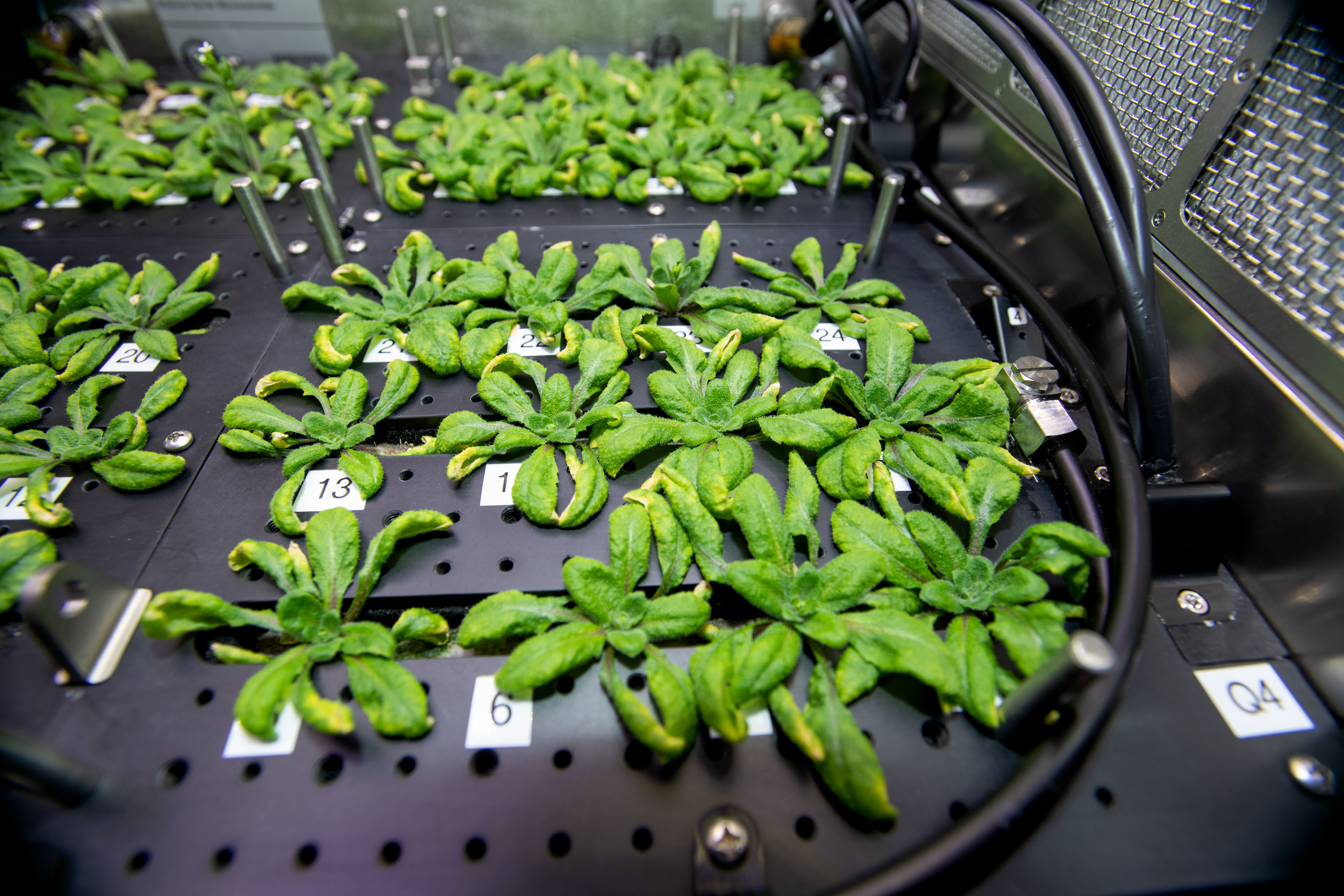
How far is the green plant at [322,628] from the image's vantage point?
0.63m

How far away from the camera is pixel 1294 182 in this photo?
73 cm

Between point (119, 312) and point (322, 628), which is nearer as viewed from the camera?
point (322, 628)

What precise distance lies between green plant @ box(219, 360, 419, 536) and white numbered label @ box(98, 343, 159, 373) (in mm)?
188

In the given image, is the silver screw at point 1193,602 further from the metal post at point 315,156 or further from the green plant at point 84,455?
the metal post at point 315,156

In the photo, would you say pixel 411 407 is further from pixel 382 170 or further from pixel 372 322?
pixel 382 170

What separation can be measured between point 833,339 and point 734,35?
1.34 m

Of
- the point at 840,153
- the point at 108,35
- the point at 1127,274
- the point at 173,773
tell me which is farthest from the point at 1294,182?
the point at 108,35

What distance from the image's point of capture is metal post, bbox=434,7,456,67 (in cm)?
182

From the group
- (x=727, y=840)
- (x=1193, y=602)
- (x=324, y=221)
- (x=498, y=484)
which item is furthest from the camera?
(x=324, y=221)

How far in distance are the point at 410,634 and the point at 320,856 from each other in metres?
0.21

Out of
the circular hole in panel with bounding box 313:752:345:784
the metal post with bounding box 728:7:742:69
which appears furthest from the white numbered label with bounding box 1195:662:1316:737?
the metal post with bounding box 728:7:742:69

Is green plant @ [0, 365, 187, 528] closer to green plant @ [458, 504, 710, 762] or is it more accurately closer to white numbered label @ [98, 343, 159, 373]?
white numbered label @ [98, 343, 159, 373]

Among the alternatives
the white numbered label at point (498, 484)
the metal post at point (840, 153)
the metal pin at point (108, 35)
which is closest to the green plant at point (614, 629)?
the white numbered label at point (498, 484)

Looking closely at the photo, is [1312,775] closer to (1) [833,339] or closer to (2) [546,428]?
(1) [833,339]
